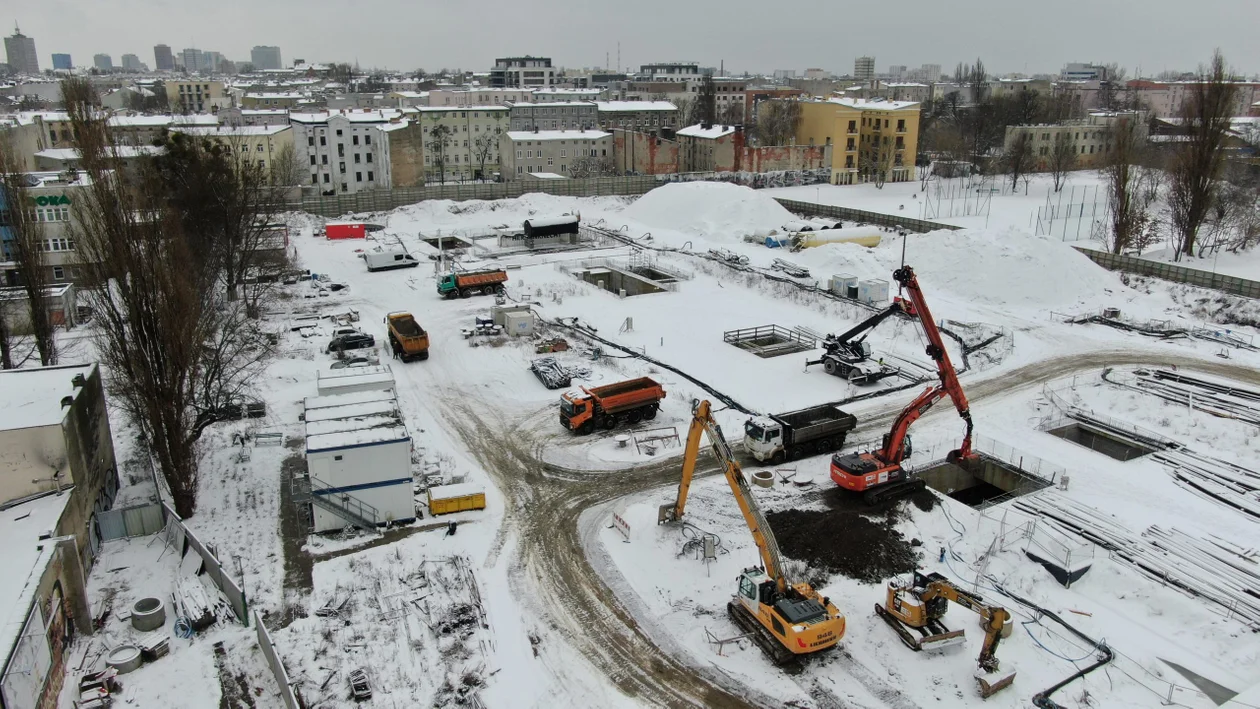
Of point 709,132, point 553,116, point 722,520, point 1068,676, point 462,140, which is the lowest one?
point 1068,676

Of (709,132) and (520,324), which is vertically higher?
(709,132)

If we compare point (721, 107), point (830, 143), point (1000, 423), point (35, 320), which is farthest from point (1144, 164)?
point (721, 107)

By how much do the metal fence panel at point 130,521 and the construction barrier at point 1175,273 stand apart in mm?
42147

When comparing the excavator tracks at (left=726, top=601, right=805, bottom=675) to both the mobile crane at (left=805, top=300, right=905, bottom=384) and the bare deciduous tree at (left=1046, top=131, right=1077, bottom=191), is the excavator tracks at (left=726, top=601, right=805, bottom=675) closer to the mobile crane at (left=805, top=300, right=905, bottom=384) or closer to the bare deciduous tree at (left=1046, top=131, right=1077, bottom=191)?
the mobile crane at (left=805, top=300, right=905, bottom=384)

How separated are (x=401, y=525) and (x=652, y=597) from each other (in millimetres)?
6296

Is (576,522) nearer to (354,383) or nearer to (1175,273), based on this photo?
(354,383)

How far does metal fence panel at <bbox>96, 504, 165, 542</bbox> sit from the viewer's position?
60.4 feet

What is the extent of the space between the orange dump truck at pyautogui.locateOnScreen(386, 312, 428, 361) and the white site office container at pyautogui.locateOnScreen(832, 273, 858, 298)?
1946 centimetres

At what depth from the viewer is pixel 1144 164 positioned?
63094mm

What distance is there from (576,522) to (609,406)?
5.42 meters

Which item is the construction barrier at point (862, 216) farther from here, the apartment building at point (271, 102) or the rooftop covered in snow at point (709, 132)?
the apartment building at point (271, 102)

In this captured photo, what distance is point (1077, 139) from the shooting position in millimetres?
80875

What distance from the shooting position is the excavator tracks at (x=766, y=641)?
14.5 m

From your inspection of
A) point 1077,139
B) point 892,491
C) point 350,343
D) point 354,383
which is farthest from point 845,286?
point 1077,139
